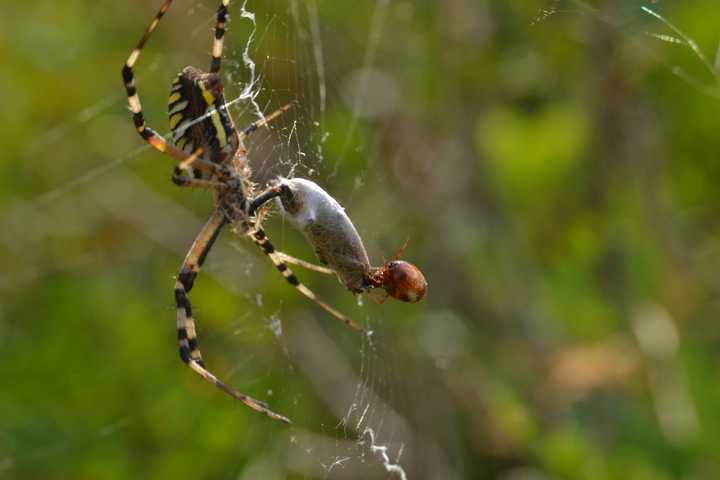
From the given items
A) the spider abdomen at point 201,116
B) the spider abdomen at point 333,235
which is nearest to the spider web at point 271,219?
the spider abdomen at point 201,116

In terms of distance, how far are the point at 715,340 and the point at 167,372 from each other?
8.10ft

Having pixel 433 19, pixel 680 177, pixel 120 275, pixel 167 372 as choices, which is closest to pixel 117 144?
pixel 120 275

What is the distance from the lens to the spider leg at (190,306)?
8.68ft

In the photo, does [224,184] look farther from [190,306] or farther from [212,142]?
[190,306]

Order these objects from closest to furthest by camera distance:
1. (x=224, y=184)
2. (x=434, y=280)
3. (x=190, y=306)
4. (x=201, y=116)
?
(x=201, y=116) < (x=224, y=184) < (x=190, y=306) < (x=434, y=280)

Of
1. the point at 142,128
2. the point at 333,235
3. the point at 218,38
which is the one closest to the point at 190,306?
the point at 142,128

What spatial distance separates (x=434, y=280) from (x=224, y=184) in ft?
7.37

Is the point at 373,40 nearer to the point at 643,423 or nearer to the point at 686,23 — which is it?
the point at 686,23

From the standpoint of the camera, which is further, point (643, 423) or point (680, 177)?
point (680, 177)

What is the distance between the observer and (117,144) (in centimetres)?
537

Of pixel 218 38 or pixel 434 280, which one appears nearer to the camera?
pixel 218 38

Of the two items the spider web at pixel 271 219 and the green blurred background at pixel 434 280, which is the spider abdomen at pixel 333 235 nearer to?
the spider web at pixel 271 219

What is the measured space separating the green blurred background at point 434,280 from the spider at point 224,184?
122 centimetres

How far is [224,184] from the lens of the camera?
251 cm
